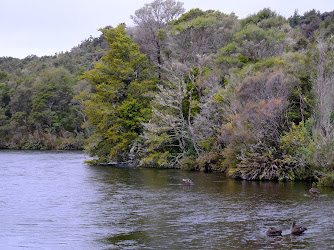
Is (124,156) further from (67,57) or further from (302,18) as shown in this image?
(67,57)

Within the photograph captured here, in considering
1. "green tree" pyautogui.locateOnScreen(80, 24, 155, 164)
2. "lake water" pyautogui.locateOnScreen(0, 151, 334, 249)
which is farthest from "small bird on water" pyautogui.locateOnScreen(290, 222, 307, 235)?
"green tree" pyautogui.locateOnScreen(80, 24, 155, 164)

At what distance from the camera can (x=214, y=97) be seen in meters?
44.8

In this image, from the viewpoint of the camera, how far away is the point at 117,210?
24.2m

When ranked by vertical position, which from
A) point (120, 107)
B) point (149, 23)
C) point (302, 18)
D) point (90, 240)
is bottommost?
point (90, 240)

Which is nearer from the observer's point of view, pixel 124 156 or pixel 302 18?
pixel 124 156

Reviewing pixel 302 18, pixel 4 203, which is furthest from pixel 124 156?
pixel 302 18

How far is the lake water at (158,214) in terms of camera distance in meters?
17.7

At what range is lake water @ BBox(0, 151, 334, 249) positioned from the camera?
58.0 ft

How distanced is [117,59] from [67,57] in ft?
→ 314

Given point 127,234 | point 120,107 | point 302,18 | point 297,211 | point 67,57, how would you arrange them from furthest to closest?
1. point 67,57
2. point 302,18
3. point 120,107
4. point 297,211
5. point 127,234

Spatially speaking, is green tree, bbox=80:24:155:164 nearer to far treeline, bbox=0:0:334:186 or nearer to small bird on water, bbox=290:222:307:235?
far treeline, bbox=0:0:334:186

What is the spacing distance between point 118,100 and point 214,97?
14.6m

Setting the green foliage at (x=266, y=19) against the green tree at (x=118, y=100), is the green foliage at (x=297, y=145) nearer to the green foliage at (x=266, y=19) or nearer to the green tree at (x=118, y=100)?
the green tree at (x=118, y=100)

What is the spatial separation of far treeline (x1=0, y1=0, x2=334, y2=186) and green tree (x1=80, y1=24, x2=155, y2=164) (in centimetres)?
12
